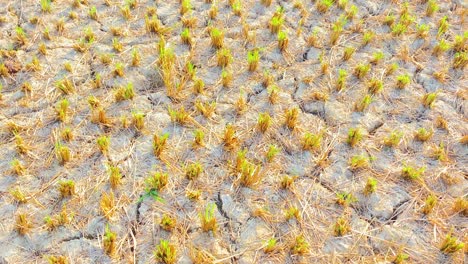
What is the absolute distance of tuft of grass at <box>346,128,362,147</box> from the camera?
324 centimetres

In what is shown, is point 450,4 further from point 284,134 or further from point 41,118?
point 41,118

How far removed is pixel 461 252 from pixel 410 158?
0.80m

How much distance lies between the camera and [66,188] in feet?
9.23

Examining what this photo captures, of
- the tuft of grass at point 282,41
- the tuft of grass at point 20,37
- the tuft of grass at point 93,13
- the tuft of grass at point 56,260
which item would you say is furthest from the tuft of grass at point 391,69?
the tuft of grass at point 20,37

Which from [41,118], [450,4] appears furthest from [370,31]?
[41,118]

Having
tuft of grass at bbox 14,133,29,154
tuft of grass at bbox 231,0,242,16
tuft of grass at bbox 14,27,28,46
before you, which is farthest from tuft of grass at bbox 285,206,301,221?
tuft of grass at bbox 14,27,28,46

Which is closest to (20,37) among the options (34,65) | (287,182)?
(34,65)

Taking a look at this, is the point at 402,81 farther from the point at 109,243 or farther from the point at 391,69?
the point at 109,243

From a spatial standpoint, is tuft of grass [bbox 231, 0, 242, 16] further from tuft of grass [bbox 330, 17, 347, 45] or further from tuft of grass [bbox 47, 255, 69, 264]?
tuft of grass [bbox 47, 255, 69, 264]

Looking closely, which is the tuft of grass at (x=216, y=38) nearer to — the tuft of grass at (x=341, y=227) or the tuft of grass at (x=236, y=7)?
the tuft of grass at (x=236, y=7)

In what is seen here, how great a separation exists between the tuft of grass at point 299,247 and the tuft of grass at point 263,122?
0.96m

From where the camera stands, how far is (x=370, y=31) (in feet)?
13.8

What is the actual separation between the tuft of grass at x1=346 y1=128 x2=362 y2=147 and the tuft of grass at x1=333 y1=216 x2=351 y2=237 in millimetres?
714

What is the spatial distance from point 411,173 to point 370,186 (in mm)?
378
